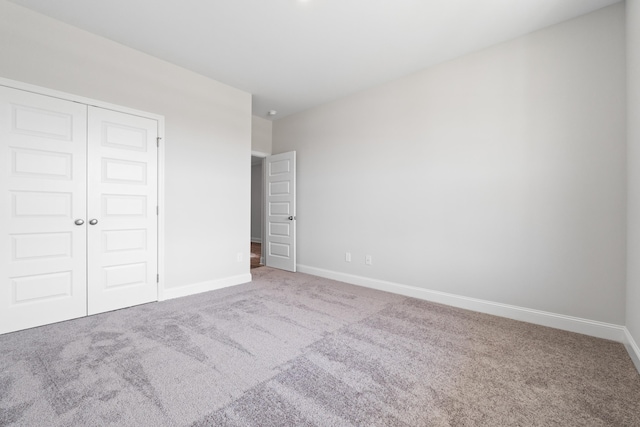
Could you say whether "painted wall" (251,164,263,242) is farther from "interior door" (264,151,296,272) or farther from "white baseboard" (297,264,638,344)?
"white baseboard" (297,264,638,344)

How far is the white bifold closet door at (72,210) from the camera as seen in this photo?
2438 millimetres

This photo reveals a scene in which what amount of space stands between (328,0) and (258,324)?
300 cm

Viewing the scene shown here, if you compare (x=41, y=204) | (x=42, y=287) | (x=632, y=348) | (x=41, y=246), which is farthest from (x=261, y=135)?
(x=632, y=348)

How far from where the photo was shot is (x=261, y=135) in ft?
17.4

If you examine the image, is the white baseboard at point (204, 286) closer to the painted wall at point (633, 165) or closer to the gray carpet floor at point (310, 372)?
the gray carpet floor at point (310, 372)

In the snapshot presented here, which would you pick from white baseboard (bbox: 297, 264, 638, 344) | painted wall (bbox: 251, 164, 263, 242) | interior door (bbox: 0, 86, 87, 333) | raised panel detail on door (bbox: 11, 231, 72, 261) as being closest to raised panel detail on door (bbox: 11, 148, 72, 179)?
interior door (bbox: 0, 86, 87, 333)

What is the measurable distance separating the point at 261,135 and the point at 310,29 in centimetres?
279

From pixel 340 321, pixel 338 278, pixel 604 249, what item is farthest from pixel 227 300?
pixel 604 249

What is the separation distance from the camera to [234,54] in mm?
3176

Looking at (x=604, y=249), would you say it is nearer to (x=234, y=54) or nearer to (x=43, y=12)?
(x=234, y=54)

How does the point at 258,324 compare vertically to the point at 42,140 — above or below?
below

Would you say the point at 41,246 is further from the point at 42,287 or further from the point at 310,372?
the point at 310,372

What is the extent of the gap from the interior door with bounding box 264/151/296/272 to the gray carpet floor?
213 centimetres

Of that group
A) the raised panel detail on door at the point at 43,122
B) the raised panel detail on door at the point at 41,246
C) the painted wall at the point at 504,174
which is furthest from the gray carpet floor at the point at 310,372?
the raised panel detail on door at the point at 43,122
